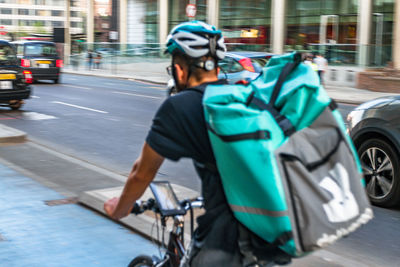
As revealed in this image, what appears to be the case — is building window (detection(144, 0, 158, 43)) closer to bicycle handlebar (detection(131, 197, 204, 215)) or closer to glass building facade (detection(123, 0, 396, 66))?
glass building facade (detection(123, 0, 396, 66))

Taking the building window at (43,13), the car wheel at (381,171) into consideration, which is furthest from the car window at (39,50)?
the building window at (43,13)

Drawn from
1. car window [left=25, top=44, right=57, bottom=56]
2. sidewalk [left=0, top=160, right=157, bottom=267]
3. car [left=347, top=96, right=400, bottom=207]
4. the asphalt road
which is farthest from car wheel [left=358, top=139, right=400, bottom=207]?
car window [left=25, top=44, right=57, bottom=56]

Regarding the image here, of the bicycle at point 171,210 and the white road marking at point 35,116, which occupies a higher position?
the bicycle at point 171,210

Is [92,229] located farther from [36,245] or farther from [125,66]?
Result: [125,66]

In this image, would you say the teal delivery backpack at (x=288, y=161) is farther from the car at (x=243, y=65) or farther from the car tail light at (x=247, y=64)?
the car tail light at (x=247, y=64)

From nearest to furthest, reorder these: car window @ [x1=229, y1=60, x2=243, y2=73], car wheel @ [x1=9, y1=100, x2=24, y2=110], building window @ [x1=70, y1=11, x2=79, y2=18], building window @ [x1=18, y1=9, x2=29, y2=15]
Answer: car wheel @ [x1=9, y1=100, x2=24, y2=110], car window @ [x1=229, y1=60, x2=243, y2=73], building window @ [x1=18, y1=9, x2=29, y2=15], building window @ [x1=70, y1=11, x2=79, y2=18]

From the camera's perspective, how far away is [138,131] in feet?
37.6

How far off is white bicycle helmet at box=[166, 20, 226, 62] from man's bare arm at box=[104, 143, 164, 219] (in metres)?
0.40

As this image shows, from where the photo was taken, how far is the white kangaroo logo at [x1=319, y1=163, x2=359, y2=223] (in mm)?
1878

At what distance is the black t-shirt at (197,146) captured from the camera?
2084 mm

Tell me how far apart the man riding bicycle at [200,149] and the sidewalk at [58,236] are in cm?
220

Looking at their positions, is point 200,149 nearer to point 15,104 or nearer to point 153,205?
point 153,205

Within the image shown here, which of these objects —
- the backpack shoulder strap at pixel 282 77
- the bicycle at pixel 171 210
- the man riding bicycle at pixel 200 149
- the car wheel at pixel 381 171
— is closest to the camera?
the backpack shoulder strap at pixel 282 77

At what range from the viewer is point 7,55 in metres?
13.6
